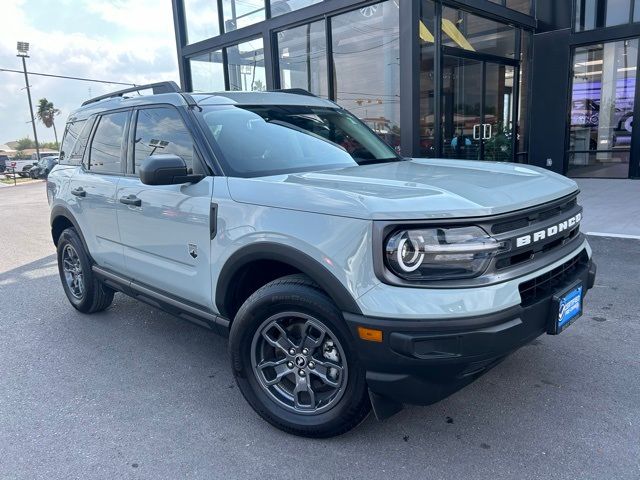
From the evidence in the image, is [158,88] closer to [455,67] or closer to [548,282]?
[548,282]

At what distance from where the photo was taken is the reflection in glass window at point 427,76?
357 inches

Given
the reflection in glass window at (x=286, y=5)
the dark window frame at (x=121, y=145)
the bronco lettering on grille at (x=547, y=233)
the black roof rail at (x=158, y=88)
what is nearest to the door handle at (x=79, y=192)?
the dark window frame at (x=121, y=145)

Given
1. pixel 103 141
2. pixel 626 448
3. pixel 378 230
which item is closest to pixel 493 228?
pixel 378 230

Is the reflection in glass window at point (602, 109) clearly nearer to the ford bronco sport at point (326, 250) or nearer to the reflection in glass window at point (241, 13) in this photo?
the reflection in glass window at point (241, 13)

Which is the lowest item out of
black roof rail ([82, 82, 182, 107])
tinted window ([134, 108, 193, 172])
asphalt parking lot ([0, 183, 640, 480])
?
asphalt parking lot ([0, 183, 640, 480])

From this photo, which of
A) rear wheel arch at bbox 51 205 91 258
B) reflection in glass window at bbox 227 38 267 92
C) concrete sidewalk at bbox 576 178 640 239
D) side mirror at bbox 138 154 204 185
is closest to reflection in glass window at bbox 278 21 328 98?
reflection in glass window at bbox 227 38 267 92

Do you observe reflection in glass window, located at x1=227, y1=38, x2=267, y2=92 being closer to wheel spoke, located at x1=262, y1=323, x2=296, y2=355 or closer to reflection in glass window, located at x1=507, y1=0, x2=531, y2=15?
reflection in glass window, located at x1=507, y1=0, x2=531, y2=15

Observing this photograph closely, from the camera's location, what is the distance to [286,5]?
11.2m

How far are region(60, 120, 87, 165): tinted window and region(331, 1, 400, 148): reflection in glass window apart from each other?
20.0ft

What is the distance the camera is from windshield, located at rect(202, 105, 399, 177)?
3191mm

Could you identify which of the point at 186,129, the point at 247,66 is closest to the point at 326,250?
the point at 186,129

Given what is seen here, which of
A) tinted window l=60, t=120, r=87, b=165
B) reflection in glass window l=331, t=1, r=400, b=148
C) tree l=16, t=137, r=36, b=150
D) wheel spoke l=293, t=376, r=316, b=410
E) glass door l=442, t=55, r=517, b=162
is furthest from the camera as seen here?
tree l=16, t=137, r=36, b=150

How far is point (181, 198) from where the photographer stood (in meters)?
3.19

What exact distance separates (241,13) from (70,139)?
28.0ft
